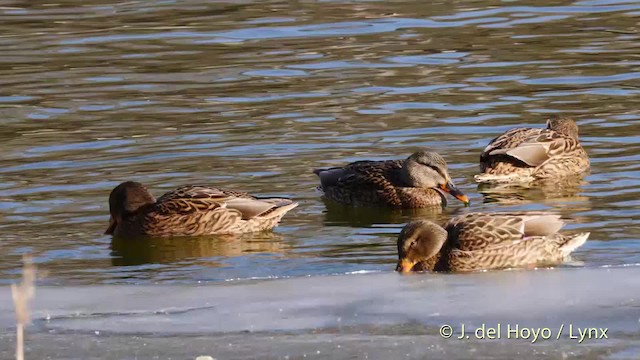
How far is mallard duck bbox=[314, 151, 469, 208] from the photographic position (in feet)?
42.4

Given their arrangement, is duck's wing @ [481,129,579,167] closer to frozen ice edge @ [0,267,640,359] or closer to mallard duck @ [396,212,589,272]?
mallard duck @ [396,212,589,272]

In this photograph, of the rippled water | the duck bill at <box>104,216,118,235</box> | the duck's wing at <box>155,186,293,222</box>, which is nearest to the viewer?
the rippled water

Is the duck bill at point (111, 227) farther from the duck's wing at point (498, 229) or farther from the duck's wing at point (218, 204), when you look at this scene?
the duck's wing at point (498, 229)

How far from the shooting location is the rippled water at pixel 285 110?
11.6 meters

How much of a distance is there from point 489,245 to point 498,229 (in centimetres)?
18

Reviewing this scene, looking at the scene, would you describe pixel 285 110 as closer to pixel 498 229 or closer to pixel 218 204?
pixel 218 204

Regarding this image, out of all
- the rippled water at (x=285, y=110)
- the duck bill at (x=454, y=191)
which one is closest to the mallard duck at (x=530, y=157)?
the rippled water at (x=285, y=110)

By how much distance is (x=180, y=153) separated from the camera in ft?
48.1

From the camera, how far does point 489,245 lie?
10312 millimetres

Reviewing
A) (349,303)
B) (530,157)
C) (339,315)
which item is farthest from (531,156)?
(339,315)

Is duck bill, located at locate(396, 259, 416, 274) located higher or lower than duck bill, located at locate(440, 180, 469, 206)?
higher

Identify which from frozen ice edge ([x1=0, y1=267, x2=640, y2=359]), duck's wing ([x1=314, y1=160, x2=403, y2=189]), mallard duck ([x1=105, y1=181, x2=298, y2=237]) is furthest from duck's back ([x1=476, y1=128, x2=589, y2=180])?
frozen ice edge ([x1=0, y1=267, x2=640, y2=359])

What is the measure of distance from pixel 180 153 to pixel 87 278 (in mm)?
Answer: 4267

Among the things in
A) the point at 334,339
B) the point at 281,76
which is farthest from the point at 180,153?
the point at 334,339
